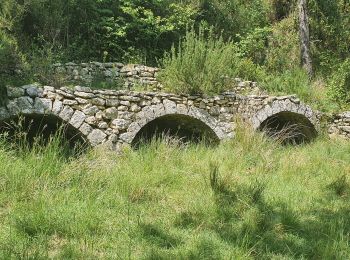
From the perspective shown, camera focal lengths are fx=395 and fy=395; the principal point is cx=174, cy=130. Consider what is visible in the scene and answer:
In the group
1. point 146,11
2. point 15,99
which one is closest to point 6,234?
point 15,99

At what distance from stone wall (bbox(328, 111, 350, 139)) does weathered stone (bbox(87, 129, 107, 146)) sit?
5.69 meters

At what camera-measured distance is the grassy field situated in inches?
144

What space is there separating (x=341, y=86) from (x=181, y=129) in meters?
4.44

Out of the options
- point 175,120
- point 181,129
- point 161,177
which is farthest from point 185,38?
point 161,177

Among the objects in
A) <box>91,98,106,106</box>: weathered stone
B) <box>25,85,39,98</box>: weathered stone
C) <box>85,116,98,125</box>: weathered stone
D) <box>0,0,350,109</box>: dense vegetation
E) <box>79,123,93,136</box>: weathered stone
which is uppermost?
<box>0,0,350,109</box>: dense vegetation

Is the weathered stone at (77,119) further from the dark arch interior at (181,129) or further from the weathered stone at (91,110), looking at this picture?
the dark arch interior at (181,129)

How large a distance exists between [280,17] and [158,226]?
11.9 meters

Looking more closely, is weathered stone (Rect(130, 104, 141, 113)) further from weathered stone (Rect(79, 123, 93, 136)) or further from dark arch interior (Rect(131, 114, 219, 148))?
weathered stone (Rect(79, 123, 93, 136))

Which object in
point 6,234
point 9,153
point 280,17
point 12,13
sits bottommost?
point 6,234

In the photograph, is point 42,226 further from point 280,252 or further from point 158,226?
point 280,252

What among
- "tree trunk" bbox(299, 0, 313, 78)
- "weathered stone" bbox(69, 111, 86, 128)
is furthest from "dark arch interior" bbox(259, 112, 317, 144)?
"weathered stone" bbox(69, 111, 86, 128)

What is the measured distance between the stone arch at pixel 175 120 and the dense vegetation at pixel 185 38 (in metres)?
0.54

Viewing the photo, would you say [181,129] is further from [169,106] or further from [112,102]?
[112,102]

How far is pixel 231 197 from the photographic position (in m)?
4.92
